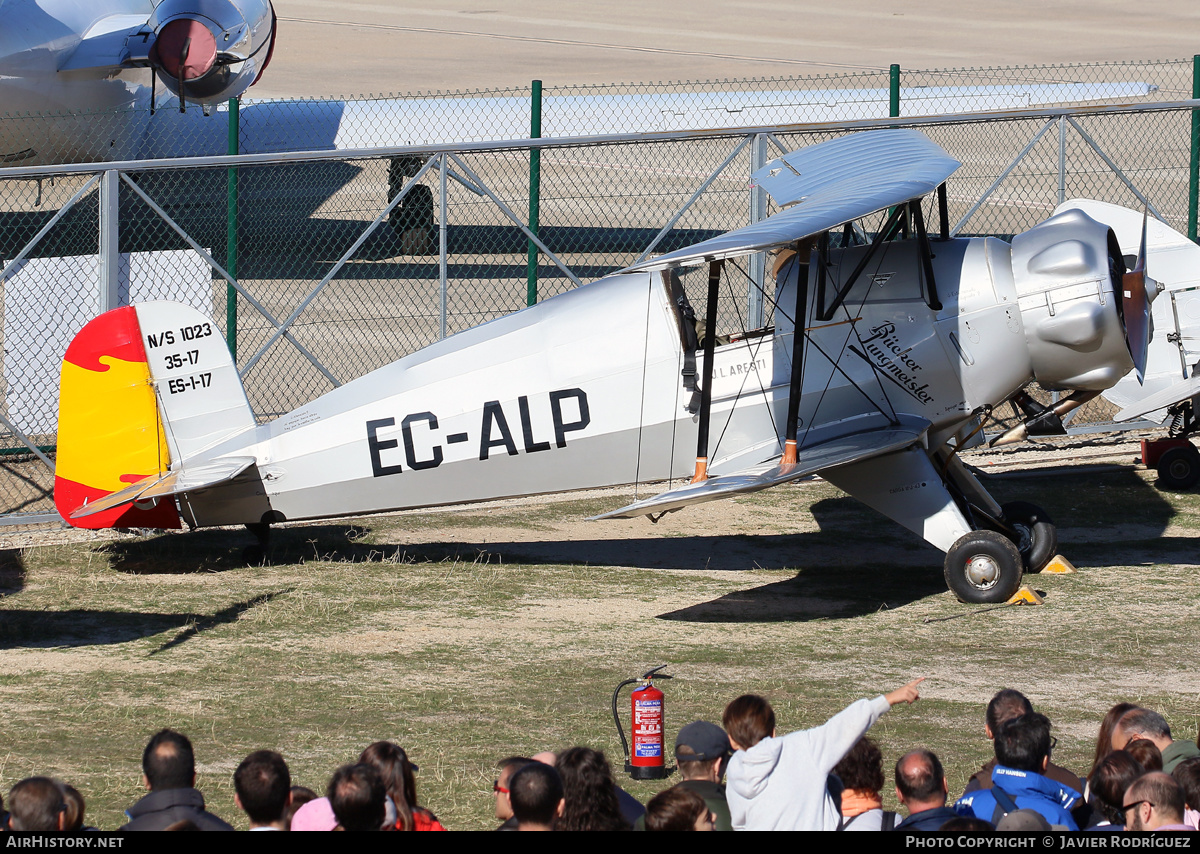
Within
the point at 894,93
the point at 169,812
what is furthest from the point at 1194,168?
the point at 169,812

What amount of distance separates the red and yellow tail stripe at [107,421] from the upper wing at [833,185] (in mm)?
3389

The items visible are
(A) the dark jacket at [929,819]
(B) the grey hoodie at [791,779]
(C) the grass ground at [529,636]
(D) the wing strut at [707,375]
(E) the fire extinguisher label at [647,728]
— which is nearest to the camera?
(A) the dark jacket at [929,819]

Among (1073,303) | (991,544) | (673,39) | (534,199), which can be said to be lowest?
(991,544)

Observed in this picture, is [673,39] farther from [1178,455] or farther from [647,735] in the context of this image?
[647,735]

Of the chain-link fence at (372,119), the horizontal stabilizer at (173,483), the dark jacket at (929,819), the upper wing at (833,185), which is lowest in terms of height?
the dark jacket at (929,819)

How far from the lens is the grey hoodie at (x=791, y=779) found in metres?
4.53

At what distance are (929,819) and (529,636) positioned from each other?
4.48m

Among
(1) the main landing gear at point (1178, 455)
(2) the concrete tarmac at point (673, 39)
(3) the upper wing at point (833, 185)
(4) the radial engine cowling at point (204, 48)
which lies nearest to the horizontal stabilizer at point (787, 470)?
(3) the upper wing at point (833, 185)

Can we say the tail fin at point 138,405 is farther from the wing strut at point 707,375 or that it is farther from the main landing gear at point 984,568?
the main landing gear at point 984,568

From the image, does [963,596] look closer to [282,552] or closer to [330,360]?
[282,552]

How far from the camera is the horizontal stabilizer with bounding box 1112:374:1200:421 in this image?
10914 mm

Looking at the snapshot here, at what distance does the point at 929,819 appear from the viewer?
14.0ft

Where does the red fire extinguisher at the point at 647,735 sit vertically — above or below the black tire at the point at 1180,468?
below
